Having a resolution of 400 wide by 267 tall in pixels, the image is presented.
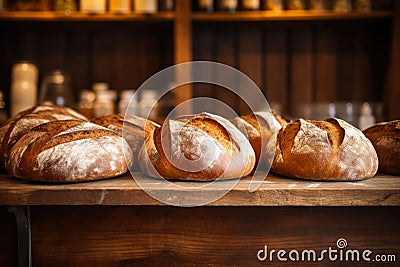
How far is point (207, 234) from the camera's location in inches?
38.5

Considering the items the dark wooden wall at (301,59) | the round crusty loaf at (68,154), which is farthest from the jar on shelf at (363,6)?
the round crusty loaf at (68,154)

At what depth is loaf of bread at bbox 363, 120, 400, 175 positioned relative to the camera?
1089mm

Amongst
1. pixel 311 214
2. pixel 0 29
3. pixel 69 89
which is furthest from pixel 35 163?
Result: pixel 0 29

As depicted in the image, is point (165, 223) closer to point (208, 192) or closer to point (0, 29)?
point (208, 192)

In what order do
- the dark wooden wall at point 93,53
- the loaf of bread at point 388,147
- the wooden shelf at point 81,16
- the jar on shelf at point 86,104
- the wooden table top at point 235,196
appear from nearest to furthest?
the wooden table top at point 235,196
the loaf of bread at point 388,147
the wooden shelf at point 81,16
the jar on shelf at point 86,104
the dark wooden wall at point 93,53

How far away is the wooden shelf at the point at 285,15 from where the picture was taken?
89.4 inches

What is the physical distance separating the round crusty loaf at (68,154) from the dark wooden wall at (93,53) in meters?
1.53

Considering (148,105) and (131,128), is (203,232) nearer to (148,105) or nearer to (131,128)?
(131,128)

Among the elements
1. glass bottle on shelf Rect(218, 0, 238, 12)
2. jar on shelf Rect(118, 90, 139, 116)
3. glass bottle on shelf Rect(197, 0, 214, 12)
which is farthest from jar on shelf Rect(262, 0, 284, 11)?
jar on shelf Rect(118, 90, 139, 116)

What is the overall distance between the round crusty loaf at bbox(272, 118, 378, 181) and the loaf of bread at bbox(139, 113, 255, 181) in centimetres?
8

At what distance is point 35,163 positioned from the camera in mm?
981

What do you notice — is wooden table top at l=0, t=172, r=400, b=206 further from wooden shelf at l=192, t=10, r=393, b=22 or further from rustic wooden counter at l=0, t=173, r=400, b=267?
wooden shelf at l=192, t=10, r=393, b=22

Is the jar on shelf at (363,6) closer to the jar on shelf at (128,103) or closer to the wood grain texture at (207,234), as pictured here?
the jar on shelf at (128,103)
